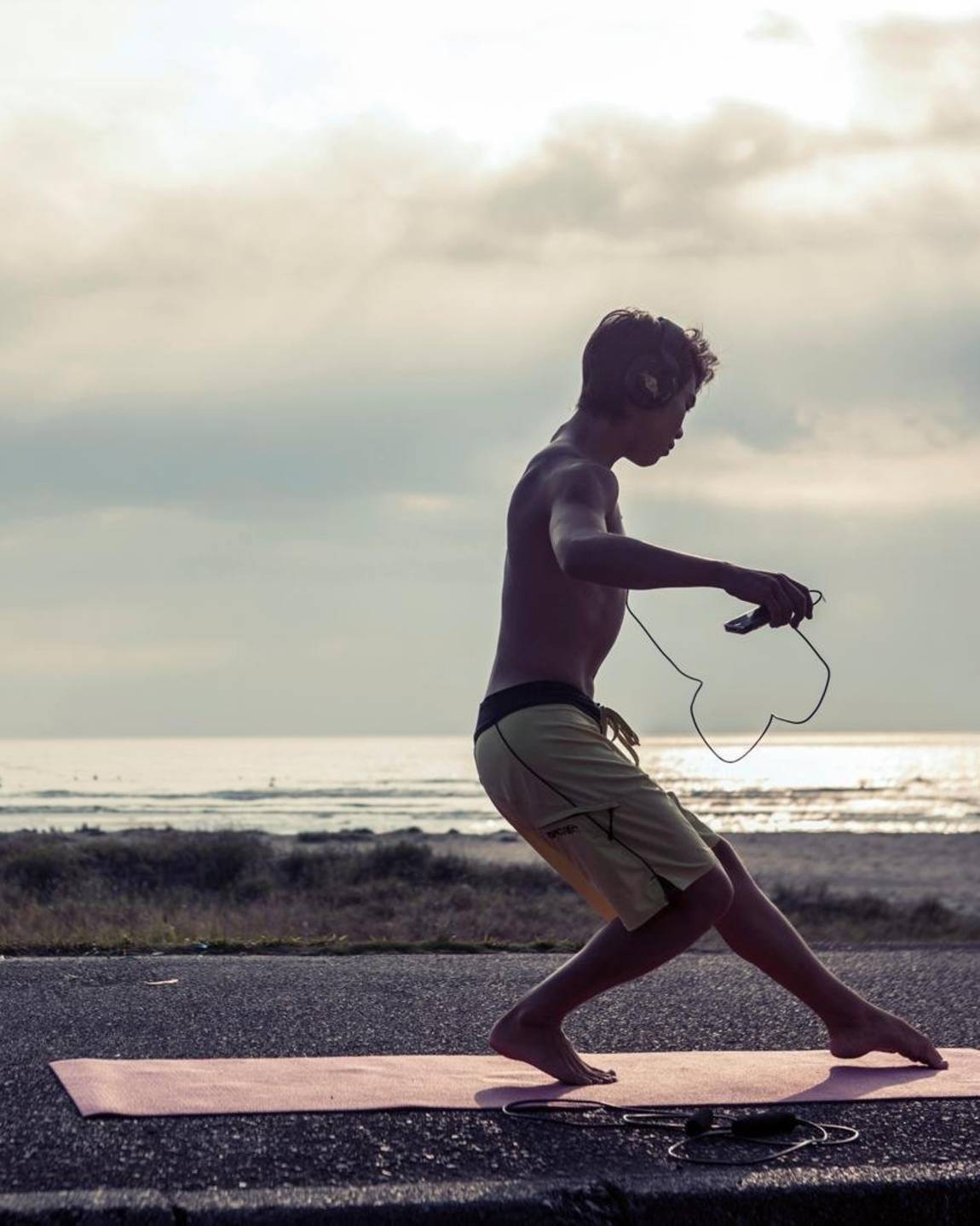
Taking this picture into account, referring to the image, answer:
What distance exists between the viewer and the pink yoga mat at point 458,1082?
13.5ft

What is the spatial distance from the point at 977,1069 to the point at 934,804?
67.0 metres

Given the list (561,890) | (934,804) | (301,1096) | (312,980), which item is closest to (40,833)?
(561,890)

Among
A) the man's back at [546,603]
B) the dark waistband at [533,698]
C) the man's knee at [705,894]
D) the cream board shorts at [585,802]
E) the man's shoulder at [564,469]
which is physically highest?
the man's shoulder at [564,469]

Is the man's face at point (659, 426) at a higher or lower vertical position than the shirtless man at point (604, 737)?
higher

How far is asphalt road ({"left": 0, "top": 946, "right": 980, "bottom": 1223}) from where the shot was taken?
11.2 feet

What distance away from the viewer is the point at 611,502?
446 cm

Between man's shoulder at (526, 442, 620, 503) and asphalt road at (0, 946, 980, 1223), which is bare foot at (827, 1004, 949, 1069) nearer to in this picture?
asphalt road at (0, 946, 980, 1223)

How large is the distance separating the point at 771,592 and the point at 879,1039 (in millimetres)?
1675

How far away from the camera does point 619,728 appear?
466 cm

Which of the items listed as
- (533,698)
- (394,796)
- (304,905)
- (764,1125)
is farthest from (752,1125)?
(394,796)

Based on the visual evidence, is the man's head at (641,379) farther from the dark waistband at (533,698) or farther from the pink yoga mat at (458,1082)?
the pink yoga mat at (458,1082)

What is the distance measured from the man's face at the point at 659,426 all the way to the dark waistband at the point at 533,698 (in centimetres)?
74

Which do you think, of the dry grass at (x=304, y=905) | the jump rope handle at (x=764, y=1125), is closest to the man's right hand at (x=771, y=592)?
the jump rope handle at (x=764, y=1125)

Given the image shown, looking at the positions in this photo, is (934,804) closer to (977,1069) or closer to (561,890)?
(561,890)
